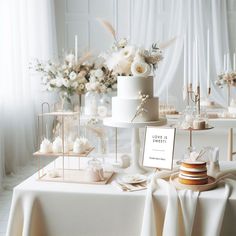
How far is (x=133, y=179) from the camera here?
6.82 feet

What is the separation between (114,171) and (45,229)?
544 millimetres

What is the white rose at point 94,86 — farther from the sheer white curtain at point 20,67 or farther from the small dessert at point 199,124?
the sheer white curtain at point 20,67

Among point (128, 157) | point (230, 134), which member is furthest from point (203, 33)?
point (128, 157)

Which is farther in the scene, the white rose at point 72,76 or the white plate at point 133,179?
the white rose at point 72,76

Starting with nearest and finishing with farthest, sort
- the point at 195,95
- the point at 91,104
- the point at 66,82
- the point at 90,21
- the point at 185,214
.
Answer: the point at 185,214 < the point at 195,95 < the point at 66,82 < the point at 91,104 < the point at 90,21

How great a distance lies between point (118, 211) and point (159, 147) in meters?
0.39

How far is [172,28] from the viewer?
19.4ft

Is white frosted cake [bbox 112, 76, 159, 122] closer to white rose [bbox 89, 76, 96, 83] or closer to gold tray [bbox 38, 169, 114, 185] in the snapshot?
gold tray [bbox 38, 169, 114, 185]

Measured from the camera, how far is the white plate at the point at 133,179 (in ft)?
6.72

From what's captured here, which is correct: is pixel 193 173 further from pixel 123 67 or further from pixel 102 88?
pixel 102 88

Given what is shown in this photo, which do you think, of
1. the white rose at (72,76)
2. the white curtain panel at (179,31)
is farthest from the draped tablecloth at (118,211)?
the white curtain panel at (179,31)

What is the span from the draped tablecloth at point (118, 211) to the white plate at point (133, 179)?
0.09 metres

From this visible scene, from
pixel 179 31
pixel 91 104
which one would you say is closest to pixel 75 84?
pixel 91 104

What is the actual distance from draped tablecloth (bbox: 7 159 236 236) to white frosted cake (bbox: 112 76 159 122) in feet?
1.27
